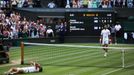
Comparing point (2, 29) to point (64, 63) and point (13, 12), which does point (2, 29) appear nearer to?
point (13, 12)

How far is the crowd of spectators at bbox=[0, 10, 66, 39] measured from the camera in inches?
1546

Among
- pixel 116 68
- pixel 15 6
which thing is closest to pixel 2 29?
pixel 15 6

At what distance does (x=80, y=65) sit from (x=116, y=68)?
7.39ft

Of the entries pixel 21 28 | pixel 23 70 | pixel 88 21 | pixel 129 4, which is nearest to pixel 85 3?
pixel 88 21

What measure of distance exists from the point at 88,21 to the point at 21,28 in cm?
776

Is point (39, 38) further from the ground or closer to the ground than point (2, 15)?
closer to the ground

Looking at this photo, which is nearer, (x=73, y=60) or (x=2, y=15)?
(x=73, y=60)

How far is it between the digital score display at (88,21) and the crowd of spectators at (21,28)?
143 cm

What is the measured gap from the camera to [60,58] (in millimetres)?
26891

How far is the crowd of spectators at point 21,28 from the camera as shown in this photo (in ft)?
129

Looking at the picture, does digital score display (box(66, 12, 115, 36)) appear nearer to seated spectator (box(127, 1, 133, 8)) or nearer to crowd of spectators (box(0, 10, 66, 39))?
crowd of spectators (box(0, 10, 66, 39))

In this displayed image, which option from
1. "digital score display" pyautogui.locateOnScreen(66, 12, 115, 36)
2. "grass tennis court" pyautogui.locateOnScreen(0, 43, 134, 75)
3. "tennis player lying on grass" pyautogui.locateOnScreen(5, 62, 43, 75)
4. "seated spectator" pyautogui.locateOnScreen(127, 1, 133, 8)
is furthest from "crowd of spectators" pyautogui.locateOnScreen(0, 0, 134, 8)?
"tennis player lying on grass" pyautogui.locateOnScreen(5, 62, 43, 75)

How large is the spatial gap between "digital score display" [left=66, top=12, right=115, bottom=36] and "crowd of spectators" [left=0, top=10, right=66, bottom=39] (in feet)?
4.70

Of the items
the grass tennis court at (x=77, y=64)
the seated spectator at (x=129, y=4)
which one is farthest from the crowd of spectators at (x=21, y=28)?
the grass tennis court at (x=77, y=64)
